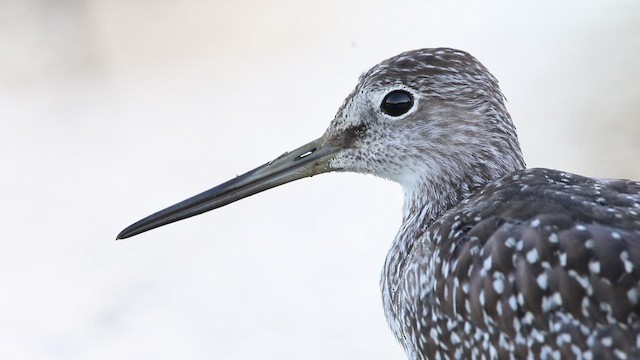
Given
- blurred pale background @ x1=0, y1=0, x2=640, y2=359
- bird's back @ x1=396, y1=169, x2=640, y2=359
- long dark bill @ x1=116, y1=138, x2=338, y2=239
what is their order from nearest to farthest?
bird's back @ x1=396, y1=169, x2=640, y2=359, long dark bill @ x1=116, y1=138, x2=338, y2=239, blurred pale background @ x1=0, y1=0, x2=640, y2=359

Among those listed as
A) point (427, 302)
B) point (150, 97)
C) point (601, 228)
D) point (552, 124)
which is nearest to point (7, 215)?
point (150, 97)

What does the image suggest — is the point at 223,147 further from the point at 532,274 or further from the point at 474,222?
the point at 532,274

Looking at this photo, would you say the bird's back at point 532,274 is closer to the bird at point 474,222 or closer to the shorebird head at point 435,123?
the bird at point 474,222

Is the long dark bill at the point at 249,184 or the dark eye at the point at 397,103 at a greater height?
the dark eye at the point at 397,103

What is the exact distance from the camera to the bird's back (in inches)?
123

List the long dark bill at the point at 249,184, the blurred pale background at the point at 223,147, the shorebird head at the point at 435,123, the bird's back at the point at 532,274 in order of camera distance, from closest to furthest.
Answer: the bird's back at the point at 532,274, the shorebird head at the point at 435,123, the long dark bill at the point at 249,184, the blurred pale background at the point at 223,147

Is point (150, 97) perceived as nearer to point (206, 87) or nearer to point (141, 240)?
point (206, 87)

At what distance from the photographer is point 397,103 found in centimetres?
391

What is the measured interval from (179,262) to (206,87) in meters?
1.98

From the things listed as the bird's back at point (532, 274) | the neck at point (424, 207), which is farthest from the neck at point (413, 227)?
the bird's back at point (532, 274)

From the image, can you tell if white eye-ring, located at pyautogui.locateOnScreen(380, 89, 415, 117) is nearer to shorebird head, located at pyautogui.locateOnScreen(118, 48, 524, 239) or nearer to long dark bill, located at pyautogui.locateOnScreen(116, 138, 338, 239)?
shorebird head, located at pyautogui.locateOnScreen(118, 48, 524, 239)

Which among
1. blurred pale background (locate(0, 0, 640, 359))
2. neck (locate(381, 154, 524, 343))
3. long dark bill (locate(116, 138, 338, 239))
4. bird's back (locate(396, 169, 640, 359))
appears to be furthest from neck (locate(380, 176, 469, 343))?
blurred pale background (locate(0, 0, 640, 359))

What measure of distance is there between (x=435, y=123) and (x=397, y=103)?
14 centimetres

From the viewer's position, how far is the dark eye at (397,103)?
390cm
